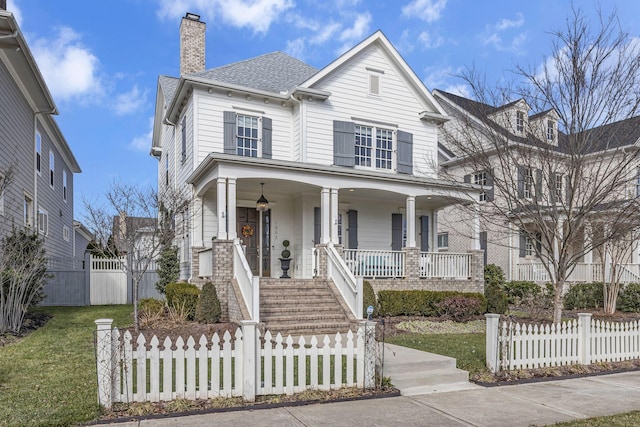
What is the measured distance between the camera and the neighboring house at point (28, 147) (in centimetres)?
1225

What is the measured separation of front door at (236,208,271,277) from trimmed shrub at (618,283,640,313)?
1263 centimetres

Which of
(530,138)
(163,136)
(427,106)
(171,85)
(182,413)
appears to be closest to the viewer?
(182,413)

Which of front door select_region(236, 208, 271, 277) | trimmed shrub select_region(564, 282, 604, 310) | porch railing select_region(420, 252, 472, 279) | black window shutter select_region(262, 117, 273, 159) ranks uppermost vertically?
black window shutter select_region(262, 117, 273, 159)

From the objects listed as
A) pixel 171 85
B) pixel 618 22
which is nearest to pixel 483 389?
pixel 618 22

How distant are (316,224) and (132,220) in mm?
5397

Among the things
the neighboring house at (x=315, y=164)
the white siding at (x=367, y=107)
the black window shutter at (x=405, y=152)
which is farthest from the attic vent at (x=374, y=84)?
the black window shutter at (x=405, y=152)

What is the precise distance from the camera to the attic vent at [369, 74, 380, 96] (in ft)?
53.9

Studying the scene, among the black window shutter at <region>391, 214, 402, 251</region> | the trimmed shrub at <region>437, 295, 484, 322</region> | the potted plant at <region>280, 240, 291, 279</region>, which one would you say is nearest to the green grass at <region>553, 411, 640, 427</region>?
the trimmed shrub at <region>437, 295, 484, 322</region>

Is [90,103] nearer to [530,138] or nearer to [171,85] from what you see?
[171,85]

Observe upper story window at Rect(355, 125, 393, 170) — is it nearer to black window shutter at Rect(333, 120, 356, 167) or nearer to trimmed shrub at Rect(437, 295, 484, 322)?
black window shutter at Rect(333, 120, 356, 167)

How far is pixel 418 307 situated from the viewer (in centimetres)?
1340

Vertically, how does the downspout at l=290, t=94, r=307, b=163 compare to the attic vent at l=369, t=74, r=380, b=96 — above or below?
below

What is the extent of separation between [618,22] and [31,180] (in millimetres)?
16064

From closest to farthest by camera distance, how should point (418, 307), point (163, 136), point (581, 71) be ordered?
point (581, 71) < point (418, 307) < point (163, 136)
